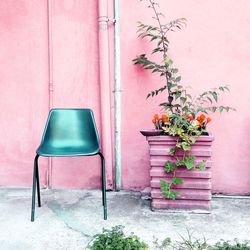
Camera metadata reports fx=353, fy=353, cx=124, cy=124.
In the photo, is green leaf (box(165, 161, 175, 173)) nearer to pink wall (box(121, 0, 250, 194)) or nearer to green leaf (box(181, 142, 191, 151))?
green leaf (box(181, 142, 191, 151))

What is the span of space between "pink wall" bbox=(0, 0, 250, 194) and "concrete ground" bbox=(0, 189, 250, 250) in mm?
270

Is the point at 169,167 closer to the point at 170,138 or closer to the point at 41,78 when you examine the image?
the point at 170,138

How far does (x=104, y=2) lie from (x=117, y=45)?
0.37 metres

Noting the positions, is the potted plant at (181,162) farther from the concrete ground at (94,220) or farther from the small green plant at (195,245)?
the small green plant at (195,245)

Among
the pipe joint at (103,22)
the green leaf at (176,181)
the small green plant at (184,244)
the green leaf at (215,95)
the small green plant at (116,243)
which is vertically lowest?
the small green plant at (184,244)

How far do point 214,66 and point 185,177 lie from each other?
A: 38.2 inches

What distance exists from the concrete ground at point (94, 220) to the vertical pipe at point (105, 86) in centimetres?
34

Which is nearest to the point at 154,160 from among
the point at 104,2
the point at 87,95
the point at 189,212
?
the point at 189,212

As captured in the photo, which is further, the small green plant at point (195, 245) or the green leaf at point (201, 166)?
the green leaf at point (201, 166)

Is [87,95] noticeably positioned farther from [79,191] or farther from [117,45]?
[79,191]

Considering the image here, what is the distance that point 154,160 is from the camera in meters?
2.56

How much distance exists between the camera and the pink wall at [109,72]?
287cm

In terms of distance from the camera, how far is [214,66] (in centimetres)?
289

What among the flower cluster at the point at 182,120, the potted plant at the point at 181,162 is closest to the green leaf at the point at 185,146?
the potted plant at the point at 181,162
